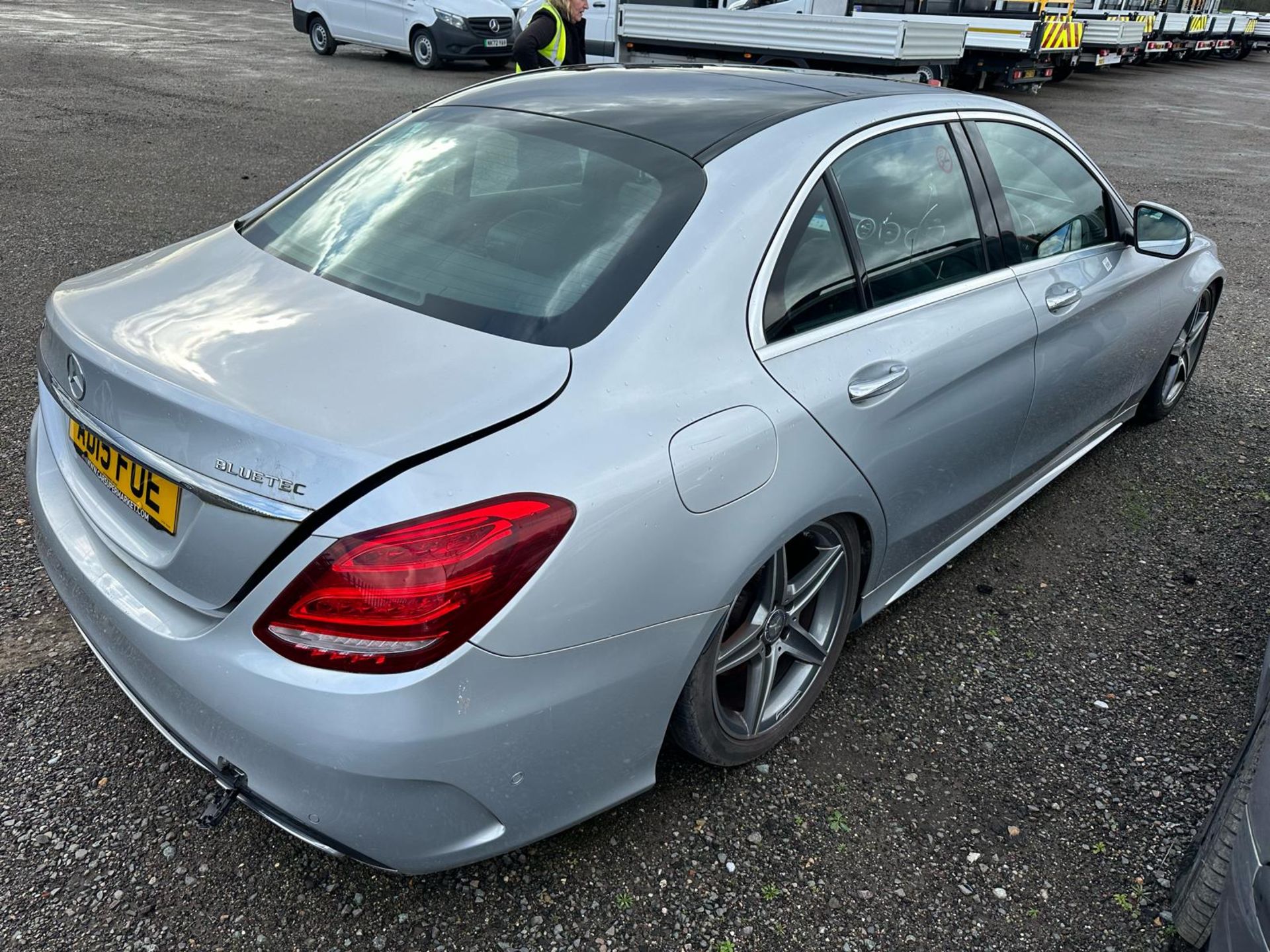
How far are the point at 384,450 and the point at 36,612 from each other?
1.84 meters

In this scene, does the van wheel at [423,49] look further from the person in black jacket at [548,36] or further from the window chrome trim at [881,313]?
the window chrome trim at [881,313]

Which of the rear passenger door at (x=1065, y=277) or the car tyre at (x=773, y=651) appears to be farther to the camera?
the rear passenger door at (x=1065, y=277)

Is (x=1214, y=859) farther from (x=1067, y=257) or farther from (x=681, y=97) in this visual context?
(x=681, y=97)

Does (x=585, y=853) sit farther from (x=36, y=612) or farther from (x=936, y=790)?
(x=36, y=612)

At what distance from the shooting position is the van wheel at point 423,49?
14.8m

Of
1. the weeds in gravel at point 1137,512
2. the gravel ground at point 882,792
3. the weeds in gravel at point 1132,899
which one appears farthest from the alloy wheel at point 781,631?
the weeds in gravel at point 1137,512

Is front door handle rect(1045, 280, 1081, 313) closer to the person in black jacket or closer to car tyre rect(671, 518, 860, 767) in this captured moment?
car tyre rect(671, 518, 860, 767)

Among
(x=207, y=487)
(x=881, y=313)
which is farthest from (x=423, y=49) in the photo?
(x=207, y=487)

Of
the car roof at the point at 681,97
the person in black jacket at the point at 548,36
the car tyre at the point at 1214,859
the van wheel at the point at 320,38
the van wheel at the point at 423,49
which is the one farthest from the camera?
the van wheel at the point at 320,38

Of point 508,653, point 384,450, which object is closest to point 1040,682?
point 508,653

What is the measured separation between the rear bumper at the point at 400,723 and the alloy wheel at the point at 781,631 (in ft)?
1.13

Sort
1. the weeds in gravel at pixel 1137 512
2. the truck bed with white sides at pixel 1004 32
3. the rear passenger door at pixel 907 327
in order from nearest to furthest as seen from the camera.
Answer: the rear passenger door at pixel 907 327 → the weeds in gravel at pixel 1137 512 → the truck bed with white sides at pixel 1004 32

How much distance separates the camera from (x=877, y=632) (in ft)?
10.0

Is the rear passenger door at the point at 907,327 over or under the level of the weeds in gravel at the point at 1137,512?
over
